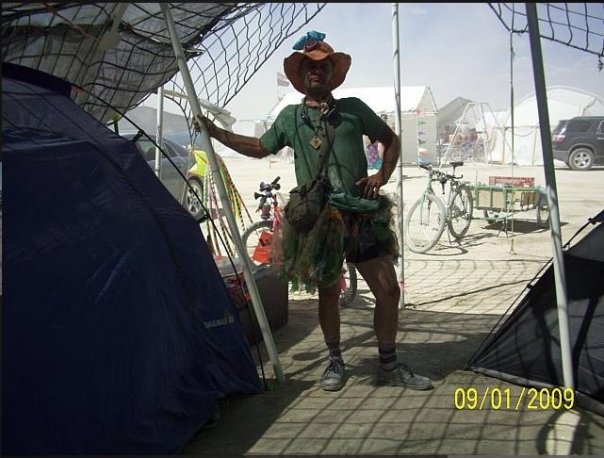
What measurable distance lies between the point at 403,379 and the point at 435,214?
5.38m

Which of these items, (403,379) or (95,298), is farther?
(403,379)

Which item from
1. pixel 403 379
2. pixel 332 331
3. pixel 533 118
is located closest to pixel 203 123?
pixel 332 331

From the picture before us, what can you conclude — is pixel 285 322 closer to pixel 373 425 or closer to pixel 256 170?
pixel 373 425

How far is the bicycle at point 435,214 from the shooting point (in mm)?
7223

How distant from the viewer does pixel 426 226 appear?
7539mm

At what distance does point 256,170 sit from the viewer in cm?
2139

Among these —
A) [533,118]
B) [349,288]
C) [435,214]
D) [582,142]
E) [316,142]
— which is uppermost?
[533,118]

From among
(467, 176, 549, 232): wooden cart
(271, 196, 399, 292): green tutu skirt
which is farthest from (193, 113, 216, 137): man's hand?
(467, 176, 549, 232): wooden cart

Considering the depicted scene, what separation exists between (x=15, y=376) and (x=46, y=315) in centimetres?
24

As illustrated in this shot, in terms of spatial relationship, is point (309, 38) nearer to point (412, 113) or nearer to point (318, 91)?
point (318, 91)

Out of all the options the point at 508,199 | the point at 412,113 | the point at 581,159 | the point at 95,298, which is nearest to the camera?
the point at 95,298

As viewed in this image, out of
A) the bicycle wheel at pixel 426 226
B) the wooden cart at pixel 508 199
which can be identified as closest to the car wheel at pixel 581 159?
the wooden cart at pixel 508 199

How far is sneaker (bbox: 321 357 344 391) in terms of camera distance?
2.95 meters

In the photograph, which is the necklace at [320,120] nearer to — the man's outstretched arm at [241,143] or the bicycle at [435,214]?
the man's outstretched arm at [241,143]
